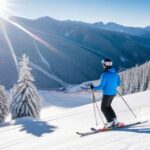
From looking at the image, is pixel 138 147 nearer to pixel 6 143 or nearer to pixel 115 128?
pixel 115 128

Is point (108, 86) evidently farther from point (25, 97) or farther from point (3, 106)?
point (3, 106)

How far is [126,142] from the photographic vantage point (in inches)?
319

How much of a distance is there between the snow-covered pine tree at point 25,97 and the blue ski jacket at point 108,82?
2508cm

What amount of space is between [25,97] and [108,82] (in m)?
25.7

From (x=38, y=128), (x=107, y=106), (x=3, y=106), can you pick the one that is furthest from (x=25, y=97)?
(x=107, y=106)

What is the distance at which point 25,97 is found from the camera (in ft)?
117

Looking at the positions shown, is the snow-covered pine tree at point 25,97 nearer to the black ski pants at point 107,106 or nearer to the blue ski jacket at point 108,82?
the black ski pants at point 107,106

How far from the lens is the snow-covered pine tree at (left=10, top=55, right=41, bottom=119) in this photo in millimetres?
35500

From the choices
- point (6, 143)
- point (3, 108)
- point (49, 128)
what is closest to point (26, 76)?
point (3, 108)

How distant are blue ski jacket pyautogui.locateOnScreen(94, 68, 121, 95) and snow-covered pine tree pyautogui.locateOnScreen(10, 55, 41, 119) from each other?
25.1 meters

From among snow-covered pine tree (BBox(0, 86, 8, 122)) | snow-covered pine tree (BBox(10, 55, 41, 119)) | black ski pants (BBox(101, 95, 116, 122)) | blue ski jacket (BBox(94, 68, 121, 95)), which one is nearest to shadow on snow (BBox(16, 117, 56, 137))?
black ski pants (BBox(101, 95, 116, 122))

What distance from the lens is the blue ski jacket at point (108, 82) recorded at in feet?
35.1

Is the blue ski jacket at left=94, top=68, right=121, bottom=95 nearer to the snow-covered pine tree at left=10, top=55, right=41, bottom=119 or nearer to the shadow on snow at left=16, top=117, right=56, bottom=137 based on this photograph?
the shadow on snow at left=16, top=117, right=56, bottom=137

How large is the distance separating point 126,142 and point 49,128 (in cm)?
717
